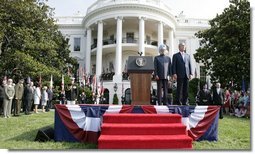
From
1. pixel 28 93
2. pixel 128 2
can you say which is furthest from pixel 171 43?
pixel 28 93

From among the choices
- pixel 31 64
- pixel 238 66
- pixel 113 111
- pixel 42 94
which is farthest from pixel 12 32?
pixel 113 111

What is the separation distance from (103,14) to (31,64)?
10397 millimetres

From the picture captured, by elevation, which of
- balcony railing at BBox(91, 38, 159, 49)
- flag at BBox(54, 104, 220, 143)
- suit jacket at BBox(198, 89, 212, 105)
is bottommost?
flag at BBox(54, 104, 220, 143)

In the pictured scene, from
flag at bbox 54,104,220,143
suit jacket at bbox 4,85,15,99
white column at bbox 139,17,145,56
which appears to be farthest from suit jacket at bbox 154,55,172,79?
white column at bbox 139,17,145,56

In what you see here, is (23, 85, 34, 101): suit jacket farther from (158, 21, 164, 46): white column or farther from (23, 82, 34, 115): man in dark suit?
(158, 21, 164, 46): white column

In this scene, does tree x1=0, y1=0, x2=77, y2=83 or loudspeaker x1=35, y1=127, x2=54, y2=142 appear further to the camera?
tree x1=0, y1=0, x2=77, y2=83

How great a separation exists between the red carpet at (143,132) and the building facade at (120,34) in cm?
1603

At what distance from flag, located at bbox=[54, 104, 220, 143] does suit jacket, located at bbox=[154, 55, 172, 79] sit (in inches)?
38.2

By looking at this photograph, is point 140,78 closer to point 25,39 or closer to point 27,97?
point 27,97

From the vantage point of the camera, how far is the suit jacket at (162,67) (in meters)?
6.46

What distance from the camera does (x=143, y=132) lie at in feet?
16.0

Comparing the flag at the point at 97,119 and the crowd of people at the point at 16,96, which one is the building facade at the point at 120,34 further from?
the flag at the point at 97,119

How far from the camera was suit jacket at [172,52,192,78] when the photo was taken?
6297 mm

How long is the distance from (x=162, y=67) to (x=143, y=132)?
188cm
